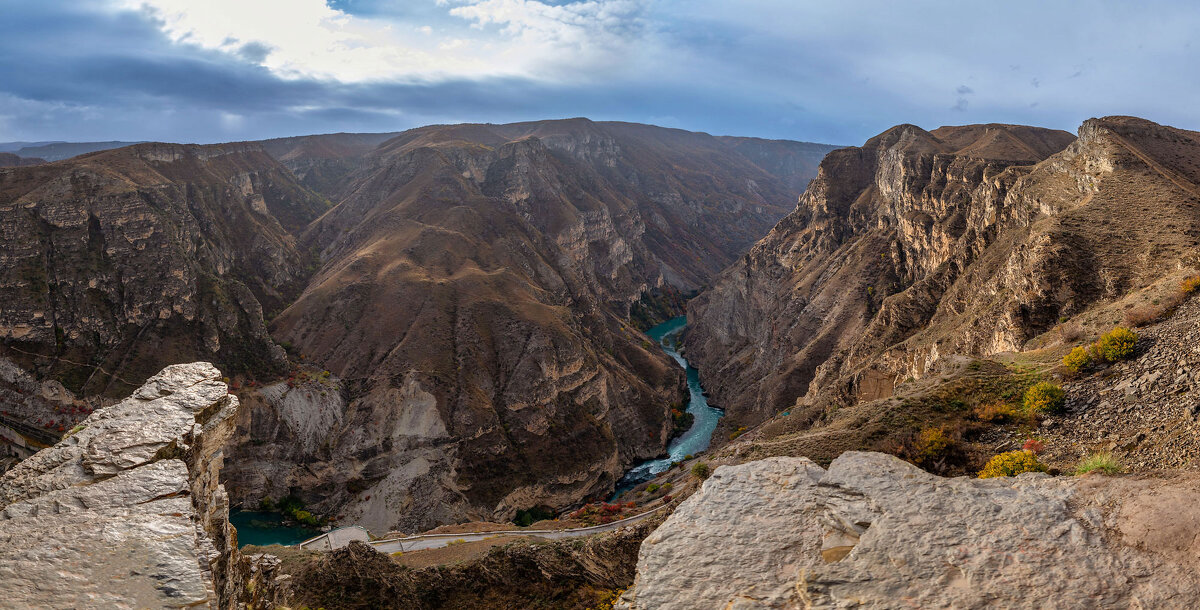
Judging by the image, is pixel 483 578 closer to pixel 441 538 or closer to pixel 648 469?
pixel 441 538

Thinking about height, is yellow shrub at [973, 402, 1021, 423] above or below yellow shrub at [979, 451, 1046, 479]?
above

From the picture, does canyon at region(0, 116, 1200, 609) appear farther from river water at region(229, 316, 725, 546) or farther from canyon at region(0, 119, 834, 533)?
river water at region(229, 316, 725, 546)

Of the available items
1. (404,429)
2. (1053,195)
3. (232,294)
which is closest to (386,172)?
(232,294)

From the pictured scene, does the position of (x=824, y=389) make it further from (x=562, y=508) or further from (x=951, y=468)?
(x=951, y=468)

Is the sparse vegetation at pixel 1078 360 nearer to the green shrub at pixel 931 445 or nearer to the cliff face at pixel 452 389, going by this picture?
the green shrub at pixel 931 445

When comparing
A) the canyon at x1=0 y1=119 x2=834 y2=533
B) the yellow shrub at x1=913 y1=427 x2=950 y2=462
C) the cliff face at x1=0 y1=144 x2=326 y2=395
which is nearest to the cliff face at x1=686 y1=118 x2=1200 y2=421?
the yellow shrub at x1=913 y1=427 x2=950 y2=462

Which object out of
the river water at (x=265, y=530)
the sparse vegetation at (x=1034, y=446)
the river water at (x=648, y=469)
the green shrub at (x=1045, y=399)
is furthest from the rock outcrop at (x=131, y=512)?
the river water at (x=265, y=530)
